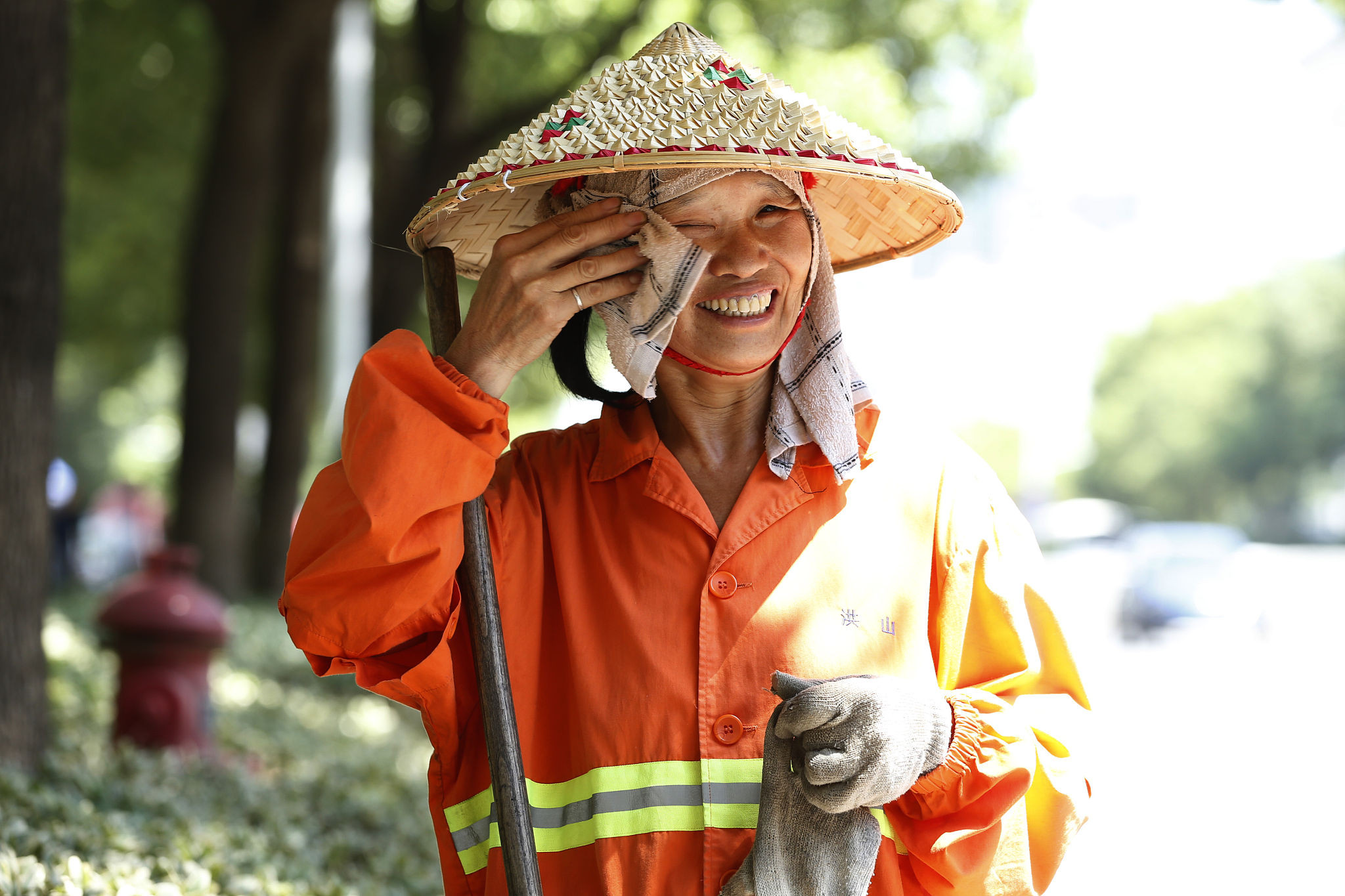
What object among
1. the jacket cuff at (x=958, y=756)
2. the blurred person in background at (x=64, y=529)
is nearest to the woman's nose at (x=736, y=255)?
the jacket cuff at (x=958, y=756)

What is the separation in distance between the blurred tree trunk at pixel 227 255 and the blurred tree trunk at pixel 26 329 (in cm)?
500

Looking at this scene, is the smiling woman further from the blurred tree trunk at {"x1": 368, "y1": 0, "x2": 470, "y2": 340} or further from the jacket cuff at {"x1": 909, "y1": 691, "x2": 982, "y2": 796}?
the blurred tree trunk at {"x1": 368, "y1": 0, "x2": 470, "y2": 340}

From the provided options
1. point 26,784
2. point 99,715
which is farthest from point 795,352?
point 99,715

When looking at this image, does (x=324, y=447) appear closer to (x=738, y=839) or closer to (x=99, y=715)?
(x=99, y=715)

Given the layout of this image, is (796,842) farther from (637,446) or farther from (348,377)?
(348,377)

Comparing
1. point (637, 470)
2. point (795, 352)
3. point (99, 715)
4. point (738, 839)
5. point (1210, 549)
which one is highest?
point (795, 352)

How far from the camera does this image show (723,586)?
191cm

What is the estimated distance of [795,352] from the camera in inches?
82.7

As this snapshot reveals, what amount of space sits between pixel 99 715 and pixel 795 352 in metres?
5.64

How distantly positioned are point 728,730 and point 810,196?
3.32 ft

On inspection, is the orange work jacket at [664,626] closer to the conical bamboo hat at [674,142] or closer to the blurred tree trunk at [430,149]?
the conical bamboo hat at [674,142]

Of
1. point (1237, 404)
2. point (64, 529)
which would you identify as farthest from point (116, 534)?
point (1237, 404)

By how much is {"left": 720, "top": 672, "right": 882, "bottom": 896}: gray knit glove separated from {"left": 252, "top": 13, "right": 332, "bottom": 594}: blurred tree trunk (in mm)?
10748

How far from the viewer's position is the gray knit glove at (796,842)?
1758 millimetres
